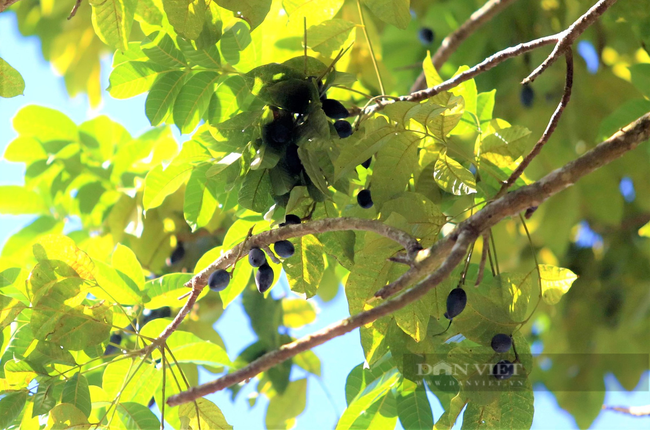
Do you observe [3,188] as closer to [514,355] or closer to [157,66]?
[157,66]

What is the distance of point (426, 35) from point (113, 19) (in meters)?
1.98

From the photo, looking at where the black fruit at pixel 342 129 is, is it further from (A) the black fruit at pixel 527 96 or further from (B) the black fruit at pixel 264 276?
(A) the black fruit at pixel 527 96

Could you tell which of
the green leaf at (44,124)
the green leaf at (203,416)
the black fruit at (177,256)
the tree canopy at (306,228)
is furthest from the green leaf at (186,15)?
the green leaf at (44,124)

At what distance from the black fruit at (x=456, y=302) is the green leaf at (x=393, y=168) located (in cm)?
29

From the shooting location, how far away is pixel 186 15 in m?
1.40

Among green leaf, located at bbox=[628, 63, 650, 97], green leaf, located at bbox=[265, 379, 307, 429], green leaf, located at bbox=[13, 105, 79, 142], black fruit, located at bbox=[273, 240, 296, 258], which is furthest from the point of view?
green leaf, located at bbox=[13, 105, 79, 142]

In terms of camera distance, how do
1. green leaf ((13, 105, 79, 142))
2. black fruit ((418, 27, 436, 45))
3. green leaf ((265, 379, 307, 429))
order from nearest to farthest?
green leaf ((265, 379, 307, 429)) < green leaf ((13, 105, 79, 142)) < black fruit ((418, 27, 436, 45))

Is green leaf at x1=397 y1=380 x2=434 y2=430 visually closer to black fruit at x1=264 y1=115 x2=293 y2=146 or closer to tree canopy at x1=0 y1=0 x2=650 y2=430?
tree canopy at x1=0 y1=0 x2=650 y2=430

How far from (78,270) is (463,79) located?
1049mm

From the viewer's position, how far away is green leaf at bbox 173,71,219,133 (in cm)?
173

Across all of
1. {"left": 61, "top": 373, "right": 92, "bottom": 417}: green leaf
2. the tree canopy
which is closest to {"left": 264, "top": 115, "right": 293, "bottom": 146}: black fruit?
the tree canopy

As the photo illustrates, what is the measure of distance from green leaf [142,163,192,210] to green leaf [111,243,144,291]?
0.17 meters

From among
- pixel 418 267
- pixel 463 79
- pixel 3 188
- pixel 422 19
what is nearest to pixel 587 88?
pixel 422 19

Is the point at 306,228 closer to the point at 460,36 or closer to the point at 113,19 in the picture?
the point at 113,19
